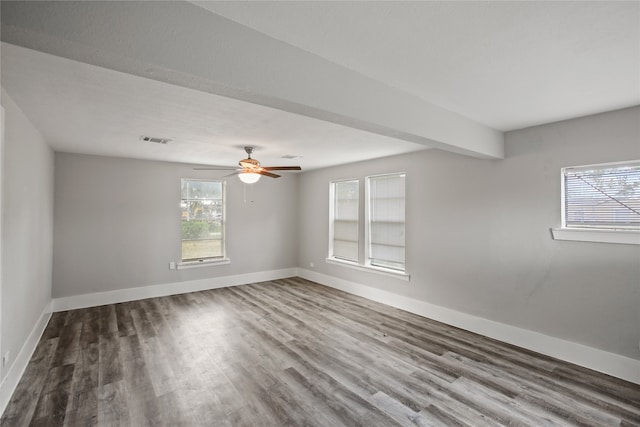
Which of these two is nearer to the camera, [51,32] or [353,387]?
[51,32]

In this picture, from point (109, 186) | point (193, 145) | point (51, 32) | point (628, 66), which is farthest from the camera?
point (109, 186)

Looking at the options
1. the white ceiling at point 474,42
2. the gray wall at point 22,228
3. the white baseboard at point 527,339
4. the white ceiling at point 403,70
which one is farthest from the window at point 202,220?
the white ceiling at point 474,42

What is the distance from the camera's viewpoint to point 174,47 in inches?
56.2

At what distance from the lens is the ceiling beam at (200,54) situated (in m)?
1.21

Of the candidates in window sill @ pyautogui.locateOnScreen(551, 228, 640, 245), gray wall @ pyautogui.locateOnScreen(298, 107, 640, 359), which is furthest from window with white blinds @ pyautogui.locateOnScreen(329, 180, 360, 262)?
window sill @ pyautogui.locateOnScreen(551, 228, 640, 245)

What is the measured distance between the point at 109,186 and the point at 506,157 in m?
6.13

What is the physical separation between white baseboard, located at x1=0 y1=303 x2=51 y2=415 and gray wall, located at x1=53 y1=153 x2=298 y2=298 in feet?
3.67

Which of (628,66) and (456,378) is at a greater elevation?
(628,66)

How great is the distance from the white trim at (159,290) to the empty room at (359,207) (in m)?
0.04

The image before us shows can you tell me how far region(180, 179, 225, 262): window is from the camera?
6059mm

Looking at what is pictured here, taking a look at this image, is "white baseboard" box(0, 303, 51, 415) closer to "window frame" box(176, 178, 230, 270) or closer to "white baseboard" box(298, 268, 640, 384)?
"window frame" box(176, 178, 230, 270)

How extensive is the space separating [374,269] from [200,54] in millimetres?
4613

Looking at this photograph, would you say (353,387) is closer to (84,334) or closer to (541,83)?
(541,83)

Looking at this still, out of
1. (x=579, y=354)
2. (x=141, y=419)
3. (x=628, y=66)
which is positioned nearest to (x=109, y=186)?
(x=141, y=419)
